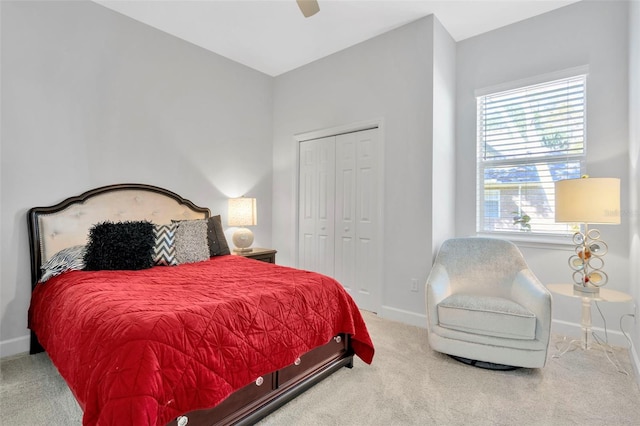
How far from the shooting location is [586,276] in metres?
→ 2.40

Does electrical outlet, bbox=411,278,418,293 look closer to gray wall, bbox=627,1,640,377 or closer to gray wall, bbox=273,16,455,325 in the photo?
gray wall, bbox=273,16,455,325

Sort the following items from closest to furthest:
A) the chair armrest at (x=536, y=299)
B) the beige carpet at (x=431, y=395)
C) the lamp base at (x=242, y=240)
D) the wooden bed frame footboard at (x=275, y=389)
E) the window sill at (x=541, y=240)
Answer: the wooden bed frame footboard at (x=275, y=389) < the beige carpet at (x=431, y=395) < the chair armrest at (x=536, y=299) < the window sill at (x=541, y=240) < the lamp base at (x=242, y=240)

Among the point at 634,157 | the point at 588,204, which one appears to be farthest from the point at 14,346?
the point at 634,157

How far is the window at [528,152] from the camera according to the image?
2943 millimetres

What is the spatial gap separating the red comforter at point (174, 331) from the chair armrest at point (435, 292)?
55cm

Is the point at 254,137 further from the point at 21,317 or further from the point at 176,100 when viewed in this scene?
the point at 21,317

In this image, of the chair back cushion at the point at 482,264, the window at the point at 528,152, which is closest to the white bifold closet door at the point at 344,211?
the chair back cushion at the point at 482,264

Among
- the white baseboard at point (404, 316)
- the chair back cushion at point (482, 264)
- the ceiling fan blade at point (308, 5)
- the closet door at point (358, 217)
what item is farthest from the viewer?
the closet door at point (358, 217)

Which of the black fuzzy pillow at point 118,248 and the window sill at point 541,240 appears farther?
the window sill at point 541,240

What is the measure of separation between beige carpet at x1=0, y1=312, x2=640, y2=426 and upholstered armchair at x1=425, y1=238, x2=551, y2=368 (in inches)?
5.8

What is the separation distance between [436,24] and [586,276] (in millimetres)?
2566

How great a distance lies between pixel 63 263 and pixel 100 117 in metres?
1.33

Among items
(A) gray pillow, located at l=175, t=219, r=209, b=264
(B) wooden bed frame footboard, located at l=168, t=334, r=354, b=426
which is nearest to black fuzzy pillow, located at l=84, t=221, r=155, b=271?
(A) gray pillow, located at l=175, t=219, r=209, b=264

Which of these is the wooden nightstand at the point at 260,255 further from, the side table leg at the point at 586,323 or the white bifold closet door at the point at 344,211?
the side table leg at the point at 586,323
